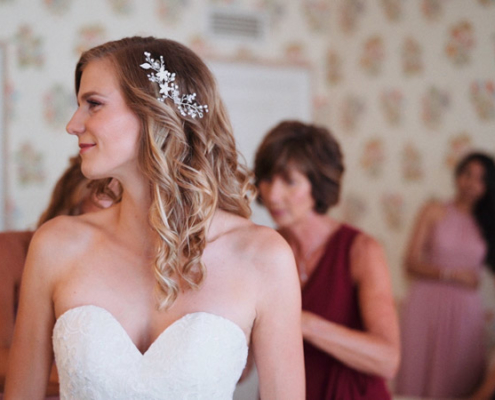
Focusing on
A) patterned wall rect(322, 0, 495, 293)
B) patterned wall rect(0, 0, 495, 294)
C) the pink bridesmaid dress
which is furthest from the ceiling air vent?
the pink bridesmaid dress

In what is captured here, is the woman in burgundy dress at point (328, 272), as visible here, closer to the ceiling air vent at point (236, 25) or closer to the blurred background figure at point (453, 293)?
the blurred background figure at point (453, 293)

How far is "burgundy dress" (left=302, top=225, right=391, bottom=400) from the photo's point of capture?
1.91m

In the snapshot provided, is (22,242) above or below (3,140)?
above

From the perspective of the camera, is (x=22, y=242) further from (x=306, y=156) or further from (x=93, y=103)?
(x=306, y=156)

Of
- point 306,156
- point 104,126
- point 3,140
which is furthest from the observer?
point 3,140

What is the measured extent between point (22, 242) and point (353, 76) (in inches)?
134

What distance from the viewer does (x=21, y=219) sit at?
3.85 metres

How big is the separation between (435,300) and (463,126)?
114 centimetres

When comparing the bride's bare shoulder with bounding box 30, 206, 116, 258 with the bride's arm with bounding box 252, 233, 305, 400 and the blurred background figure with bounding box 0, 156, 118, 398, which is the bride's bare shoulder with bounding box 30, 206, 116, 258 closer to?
the blurred background figure with bounding box 0, 156, 118, 398

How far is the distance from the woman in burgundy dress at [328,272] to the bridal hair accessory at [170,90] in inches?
27.8

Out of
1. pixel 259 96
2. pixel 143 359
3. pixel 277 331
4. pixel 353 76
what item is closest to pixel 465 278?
pixel 353 76

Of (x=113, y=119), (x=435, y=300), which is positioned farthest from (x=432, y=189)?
(x=113, y=119)

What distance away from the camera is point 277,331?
144 centimetres

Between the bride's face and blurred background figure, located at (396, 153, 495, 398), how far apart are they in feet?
9.78
